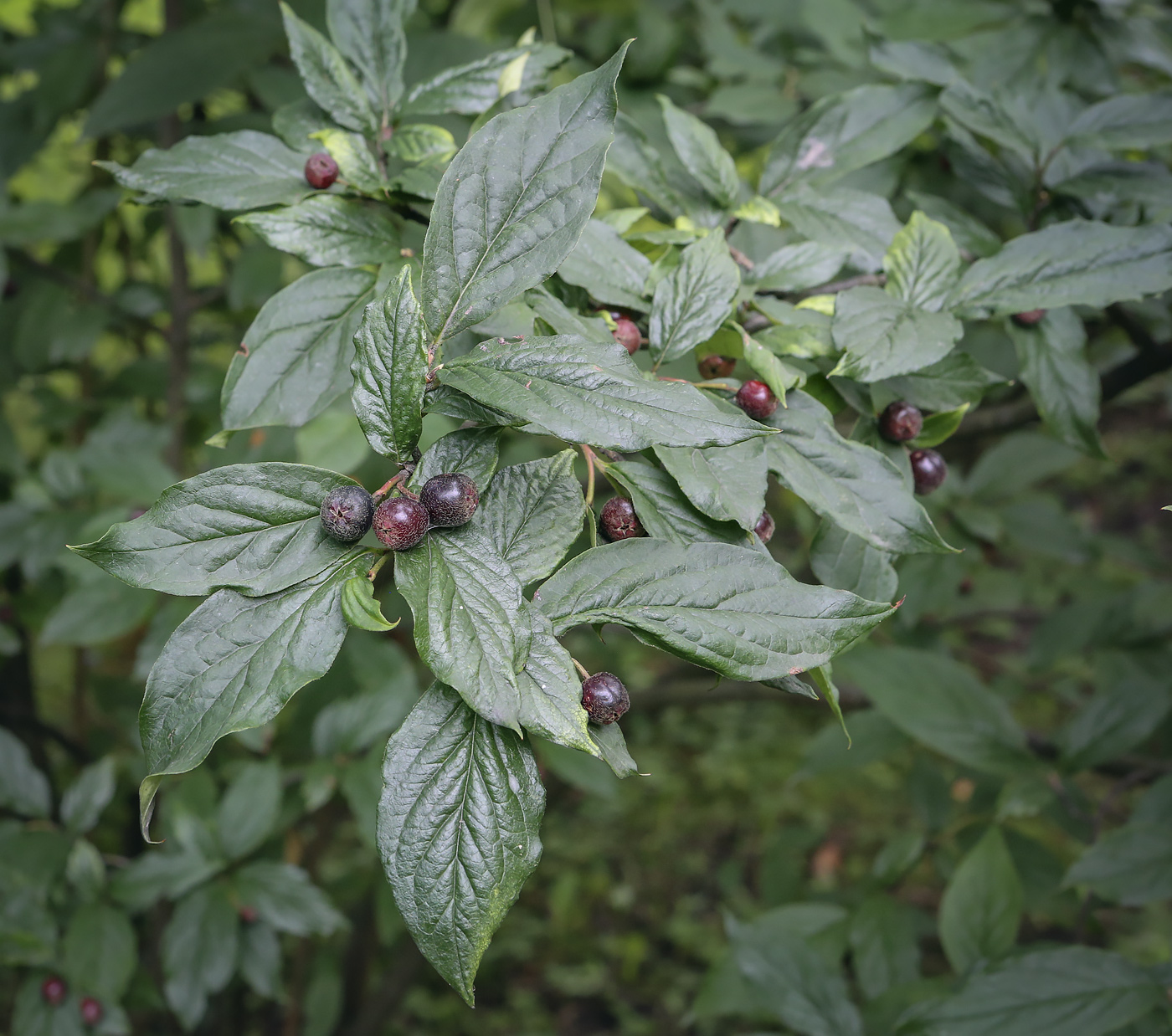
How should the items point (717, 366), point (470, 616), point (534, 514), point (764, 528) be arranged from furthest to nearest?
point (717, 366), point (764, 528), point (534, 514), point (470, 616)

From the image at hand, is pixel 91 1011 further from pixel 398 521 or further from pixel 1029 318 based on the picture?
pixel 1029 318

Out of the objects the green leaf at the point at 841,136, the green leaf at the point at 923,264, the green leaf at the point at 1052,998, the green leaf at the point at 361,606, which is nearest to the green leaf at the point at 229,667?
the green leaf at the point at 361,606

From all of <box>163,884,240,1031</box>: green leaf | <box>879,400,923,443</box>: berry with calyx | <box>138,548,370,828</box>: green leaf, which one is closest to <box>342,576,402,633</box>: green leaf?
<box>138,548,370,828</box>: green leaf

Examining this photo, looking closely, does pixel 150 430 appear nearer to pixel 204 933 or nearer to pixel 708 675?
pixel 204 933

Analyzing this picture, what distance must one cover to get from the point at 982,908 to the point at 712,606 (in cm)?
125

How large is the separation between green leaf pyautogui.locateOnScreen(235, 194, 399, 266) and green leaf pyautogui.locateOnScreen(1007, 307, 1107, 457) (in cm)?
85

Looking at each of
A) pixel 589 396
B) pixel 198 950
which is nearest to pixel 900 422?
pixel 589 396

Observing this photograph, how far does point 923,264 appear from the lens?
1.05 meters

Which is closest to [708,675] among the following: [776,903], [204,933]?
[776,903]

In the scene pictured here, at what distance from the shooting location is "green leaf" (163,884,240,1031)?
1.80m

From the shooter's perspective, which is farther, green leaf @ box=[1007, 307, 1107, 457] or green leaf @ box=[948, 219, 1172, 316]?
green leaf @ box=[1007, 307, 1107, 457]

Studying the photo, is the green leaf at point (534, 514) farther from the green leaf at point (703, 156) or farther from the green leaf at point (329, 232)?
the green leaf at point (703, 156)

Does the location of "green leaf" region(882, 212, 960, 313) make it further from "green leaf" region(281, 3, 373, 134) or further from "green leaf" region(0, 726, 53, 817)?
"green leaf" region(0, 726, 53, 817)

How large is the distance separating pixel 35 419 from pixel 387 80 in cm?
201
